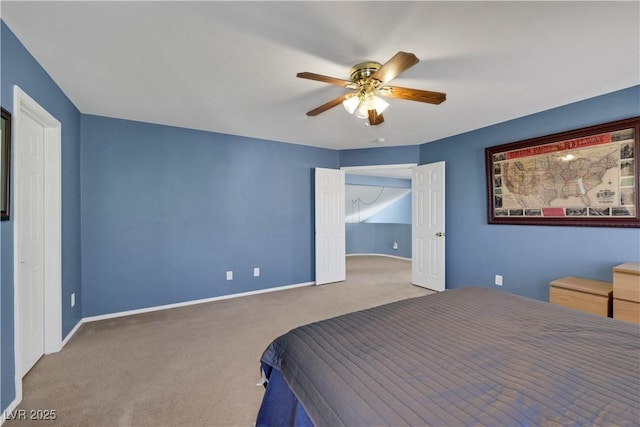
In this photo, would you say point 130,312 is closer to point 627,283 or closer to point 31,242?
point 31,242

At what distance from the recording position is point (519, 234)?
3.47 m

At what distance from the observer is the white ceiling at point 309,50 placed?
162 centimetres

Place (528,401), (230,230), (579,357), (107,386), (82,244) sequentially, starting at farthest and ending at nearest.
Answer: (230,230) → (82,244) → (107,386) → (579,357) → (528,401)

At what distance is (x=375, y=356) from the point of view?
1.16 meters

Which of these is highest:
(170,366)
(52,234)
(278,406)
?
(52,234)

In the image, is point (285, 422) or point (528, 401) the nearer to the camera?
point (528, 401)

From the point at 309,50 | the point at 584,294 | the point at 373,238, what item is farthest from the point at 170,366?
the point at 373,238

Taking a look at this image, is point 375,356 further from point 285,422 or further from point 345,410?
point 285,422

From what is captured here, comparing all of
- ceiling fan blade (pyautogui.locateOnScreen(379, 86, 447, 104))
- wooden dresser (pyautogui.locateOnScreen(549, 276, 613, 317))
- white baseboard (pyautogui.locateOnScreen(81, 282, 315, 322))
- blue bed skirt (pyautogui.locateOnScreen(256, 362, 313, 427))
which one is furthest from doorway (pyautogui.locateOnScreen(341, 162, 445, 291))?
blue bed skirt (pyautogui.locateOnScreen(256, 362, 313, 427))

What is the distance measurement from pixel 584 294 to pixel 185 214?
4342mm

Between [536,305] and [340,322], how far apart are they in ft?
4.04

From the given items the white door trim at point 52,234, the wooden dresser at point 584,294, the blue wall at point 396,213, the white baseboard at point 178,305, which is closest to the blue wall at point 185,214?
the white baseboard at point 178,305

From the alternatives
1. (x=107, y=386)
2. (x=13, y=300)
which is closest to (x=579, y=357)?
(x=107, y=386)

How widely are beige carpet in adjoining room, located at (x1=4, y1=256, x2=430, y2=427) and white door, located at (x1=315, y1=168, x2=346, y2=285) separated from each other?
955 millimetres
